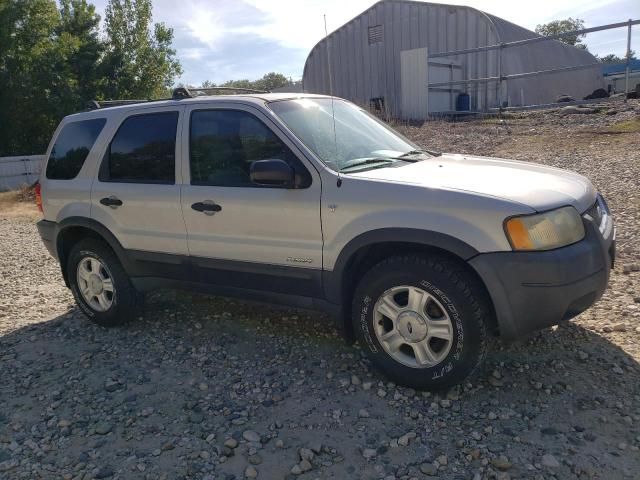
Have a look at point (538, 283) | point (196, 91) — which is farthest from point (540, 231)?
point (196, 91)

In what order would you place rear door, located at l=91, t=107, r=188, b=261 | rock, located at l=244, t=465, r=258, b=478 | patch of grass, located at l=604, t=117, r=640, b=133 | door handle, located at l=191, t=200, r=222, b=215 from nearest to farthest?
rock, located at l=244, t=465, r=258, b=478 < door handle, located at l=191, t=200, r=222, b=215 < rear door, located at l=91, t=107, r=188, b=261 < patch of grass, located at l=604, t=117, r=640, b=133

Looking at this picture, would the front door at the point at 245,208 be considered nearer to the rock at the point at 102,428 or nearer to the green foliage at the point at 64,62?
the rock at the point at 102,428

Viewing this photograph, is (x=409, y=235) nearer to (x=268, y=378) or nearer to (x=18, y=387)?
(x=268, y=378)

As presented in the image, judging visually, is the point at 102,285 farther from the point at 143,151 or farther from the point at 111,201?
the point at 143,151

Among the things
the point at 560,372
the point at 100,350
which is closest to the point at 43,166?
the point at 100,350

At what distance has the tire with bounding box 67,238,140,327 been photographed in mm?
4727

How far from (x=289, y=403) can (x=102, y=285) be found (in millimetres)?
2346

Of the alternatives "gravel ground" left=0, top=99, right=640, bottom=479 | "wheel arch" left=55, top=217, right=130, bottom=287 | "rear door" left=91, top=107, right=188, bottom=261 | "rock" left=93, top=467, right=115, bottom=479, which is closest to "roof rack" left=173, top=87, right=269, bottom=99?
"rear door" left=91, top=107, right=188, bottom=261

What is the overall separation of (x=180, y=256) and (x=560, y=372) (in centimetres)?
286

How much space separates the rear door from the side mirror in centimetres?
95

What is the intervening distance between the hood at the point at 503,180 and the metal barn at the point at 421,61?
14539mm

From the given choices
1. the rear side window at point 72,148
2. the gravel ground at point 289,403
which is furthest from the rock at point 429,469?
the rear side window at point 72,148

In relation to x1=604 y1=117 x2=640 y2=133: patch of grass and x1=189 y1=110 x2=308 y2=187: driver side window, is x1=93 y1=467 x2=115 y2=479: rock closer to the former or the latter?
x1=189 y1=110 x2=308 y2=187: driver side window

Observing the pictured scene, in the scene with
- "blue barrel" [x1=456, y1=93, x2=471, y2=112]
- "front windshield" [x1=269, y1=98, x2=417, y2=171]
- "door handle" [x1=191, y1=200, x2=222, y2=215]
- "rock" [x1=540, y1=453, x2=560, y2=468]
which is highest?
"blue barrel" [x1=456, y1=93, x2=471, y2=112]
